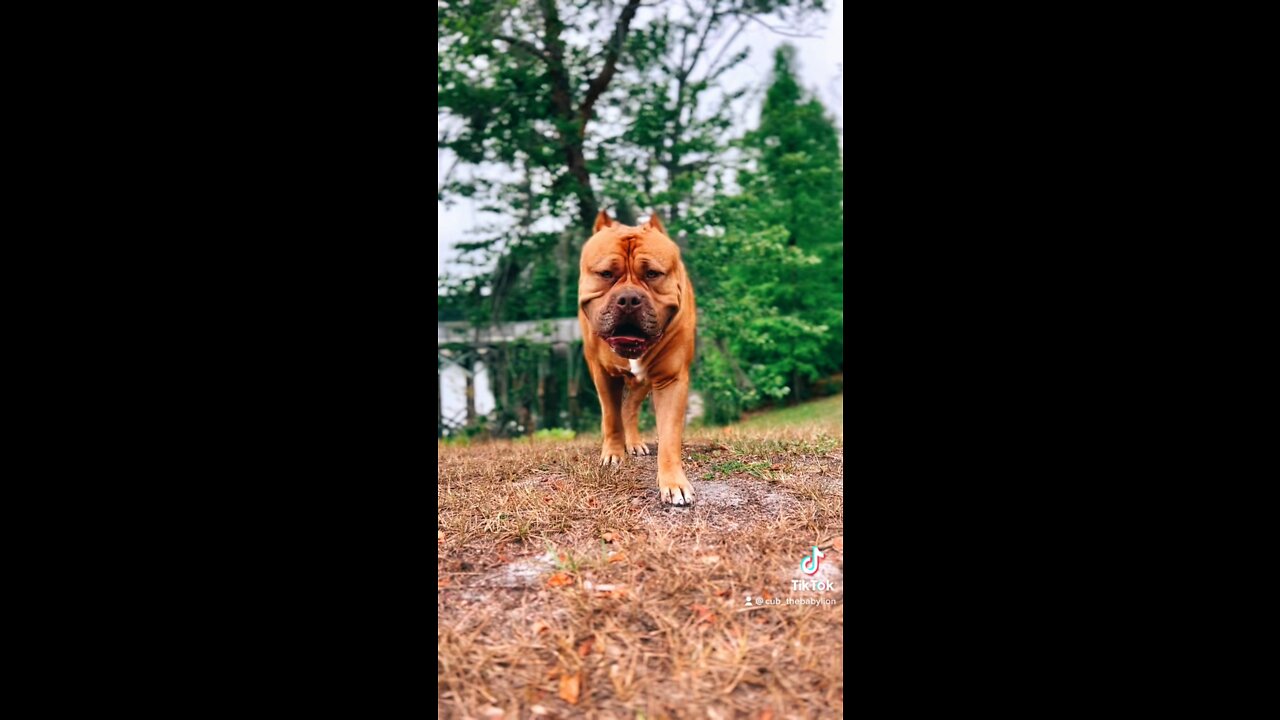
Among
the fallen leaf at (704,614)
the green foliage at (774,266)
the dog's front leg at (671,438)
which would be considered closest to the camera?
the fallen leaf at (704,614)

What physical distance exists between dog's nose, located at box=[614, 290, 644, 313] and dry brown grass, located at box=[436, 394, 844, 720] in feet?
3.10

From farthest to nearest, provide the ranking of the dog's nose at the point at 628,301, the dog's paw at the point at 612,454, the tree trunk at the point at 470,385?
the tree trunk at the point at 470,385, the dog's paw at the point at 612,454, the dog's nose at the point at 628,301

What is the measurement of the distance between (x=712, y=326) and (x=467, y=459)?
296 centimetres

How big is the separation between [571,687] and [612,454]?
1.91 meters

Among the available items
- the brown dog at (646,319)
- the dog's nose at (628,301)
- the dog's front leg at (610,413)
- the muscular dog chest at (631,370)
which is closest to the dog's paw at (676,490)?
the brown dog at (646,319)

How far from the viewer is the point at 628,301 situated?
2.90 m

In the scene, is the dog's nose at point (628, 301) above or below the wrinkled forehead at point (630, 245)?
below

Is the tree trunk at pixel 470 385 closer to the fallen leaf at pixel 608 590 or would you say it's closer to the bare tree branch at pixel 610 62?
the bare tree branch at pixel 610 62

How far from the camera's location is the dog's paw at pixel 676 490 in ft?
9.70

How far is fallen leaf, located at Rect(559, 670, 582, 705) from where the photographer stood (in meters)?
1.91
